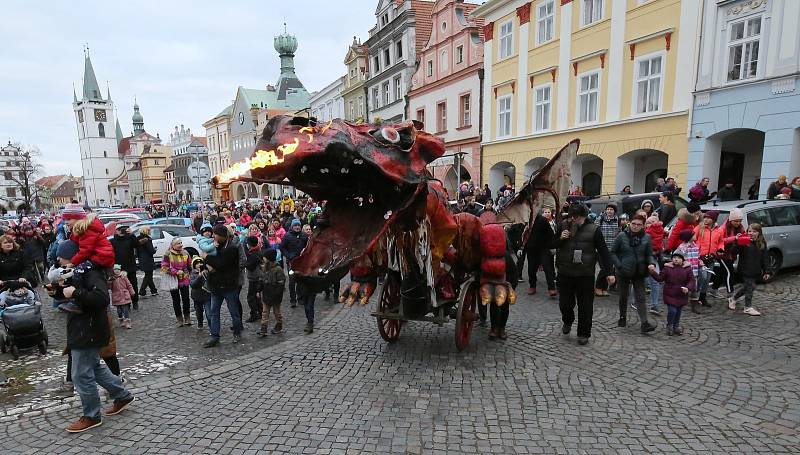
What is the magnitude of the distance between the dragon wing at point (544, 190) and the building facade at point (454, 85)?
15.2 meters

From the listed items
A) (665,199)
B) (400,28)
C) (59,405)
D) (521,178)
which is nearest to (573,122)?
(521,178)

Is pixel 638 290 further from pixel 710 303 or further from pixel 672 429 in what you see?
pixel 672 429

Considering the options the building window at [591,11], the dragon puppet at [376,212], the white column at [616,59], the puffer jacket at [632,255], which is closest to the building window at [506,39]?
the building window at [591,11]

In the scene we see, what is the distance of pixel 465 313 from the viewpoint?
543 centimetres

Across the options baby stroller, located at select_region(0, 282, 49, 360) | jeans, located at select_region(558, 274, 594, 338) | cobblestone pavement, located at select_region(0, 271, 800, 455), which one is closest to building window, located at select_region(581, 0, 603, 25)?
cobblestone pavement, located at select_region(0, 271, 800, 455)

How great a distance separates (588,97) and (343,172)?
1594 centimetres

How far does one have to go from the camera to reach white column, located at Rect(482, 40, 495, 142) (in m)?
21.1

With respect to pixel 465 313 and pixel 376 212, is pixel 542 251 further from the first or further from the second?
pixel 376 212

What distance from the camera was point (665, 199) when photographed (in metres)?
9.05

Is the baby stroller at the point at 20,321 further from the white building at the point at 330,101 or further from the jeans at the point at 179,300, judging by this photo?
the white building at the point at 330,101

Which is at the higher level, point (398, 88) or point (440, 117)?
point (398, 88)

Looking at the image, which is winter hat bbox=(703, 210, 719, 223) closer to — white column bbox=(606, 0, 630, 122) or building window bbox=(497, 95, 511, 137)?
white column bbox=(606, 0, 630, 122)

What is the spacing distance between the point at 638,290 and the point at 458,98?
745 inches

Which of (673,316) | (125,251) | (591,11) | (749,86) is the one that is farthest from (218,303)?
(591,11)
